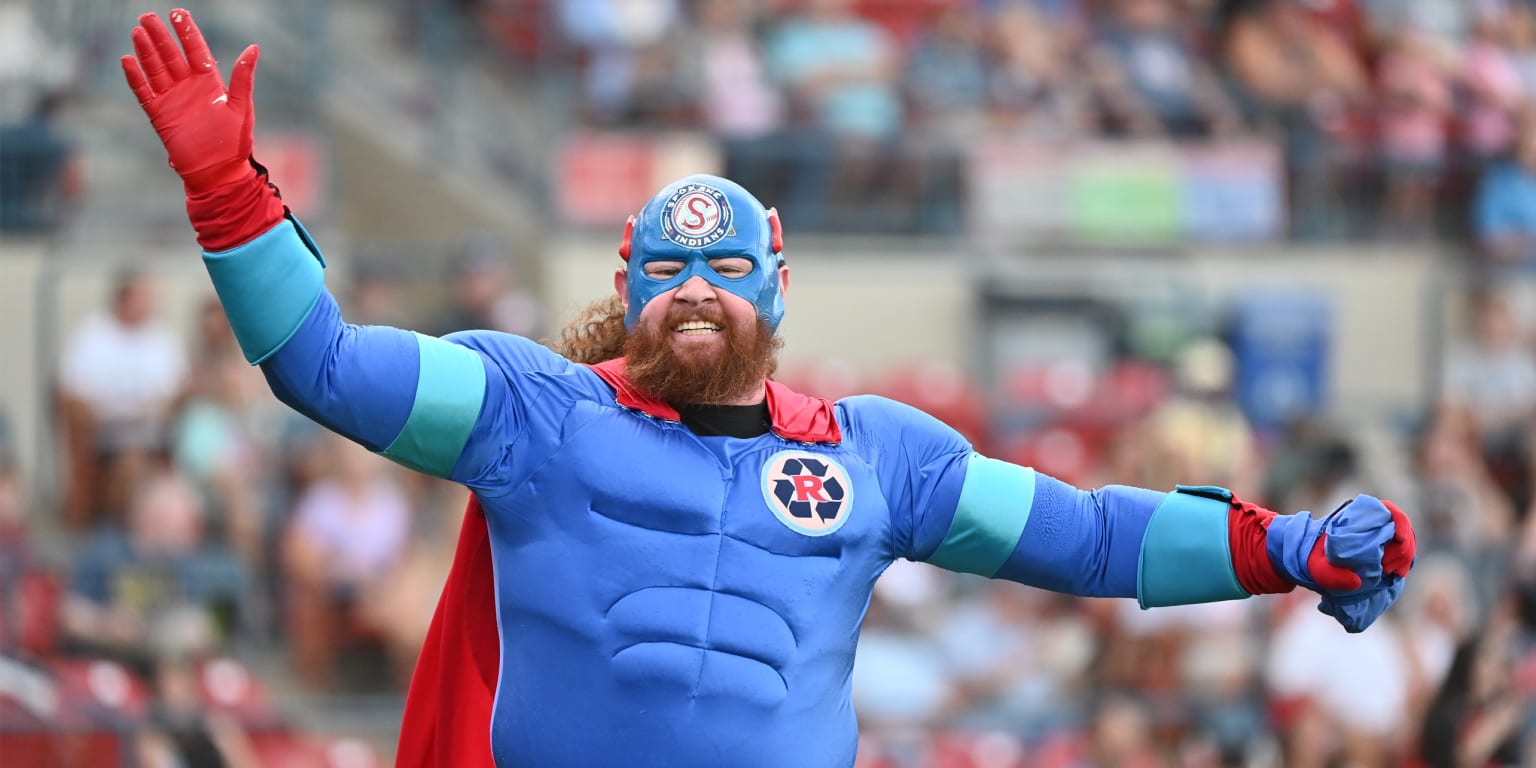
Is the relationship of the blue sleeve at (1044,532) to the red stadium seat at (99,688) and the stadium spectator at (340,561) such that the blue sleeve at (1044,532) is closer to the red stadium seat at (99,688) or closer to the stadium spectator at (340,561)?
the red stadium seat at (99,688)

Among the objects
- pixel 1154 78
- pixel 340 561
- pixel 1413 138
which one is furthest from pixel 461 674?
pixel 1413 138

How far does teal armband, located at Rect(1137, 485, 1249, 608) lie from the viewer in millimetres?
4523

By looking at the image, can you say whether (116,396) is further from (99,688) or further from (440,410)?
(440,410)

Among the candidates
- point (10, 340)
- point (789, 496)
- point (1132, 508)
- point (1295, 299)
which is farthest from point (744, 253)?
point (1295, 299)

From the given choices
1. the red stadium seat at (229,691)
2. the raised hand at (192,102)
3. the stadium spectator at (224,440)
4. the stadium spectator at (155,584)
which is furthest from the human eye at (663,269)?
the stadium spectator at (224,440)

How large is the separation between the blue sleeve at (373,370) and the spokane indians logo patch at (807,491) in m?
0.48

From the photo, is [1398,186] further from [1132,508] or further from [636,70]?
[1132,508]

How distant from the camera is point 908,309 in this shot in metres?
14.3

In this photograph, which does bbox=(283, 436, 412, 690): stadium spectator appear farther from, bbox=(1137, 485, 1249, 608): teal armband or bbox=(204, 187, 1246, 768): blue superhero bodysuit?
bbox=(1137, 485, 1249, 608): teal armband

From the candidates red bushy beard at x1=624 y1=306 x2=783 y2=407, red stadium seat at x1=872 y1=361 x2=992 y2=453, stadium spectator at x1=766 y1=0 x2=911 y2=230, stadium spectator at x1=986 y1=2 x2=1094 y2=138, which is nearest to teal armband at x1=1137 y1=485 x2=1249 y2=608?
red bushy beard at x1=624 y1=306 x2=783 y2=407

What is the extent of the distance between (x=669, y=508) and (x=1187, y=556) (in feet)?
3.40

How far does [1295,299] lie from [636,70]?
4.31 metres

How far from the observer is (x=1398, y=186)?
15.3m

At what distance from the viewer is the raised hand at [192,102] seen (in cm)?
395
